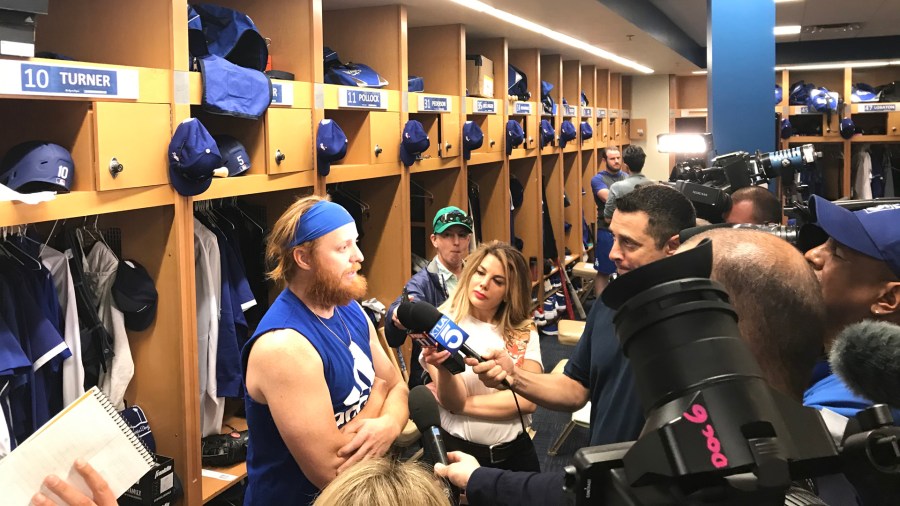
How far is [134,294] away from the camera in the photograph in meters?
2.78

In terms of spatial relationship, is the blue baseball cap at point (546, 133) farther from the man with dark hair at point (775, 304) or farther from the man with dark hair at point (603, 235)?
the man with dark hair at point (775, 304)

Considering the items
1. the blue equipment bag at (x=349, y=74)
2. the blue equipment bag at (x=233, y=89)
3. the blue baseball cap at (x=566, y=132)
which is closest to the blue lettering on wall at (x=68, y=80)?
the blue equipment bag at (x=233, y=89)

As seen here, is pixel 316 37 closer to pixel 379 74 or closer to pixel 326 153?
pixel 326 153

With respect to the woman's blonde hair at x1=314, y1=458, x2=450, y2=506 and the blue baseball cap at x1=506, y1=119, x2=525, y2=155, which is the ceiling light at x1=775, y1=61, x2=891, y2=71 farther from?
the woman's blonde hair at x1=314, y1=458, x2=450, y2=506

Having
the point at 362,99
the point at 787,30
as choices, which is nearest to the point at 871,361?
the point at 362,99

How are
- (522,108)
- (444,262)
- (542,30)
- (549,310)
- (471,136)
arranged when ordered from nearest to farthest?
(444,262), (471,136), (542,30), (522,108), (549,310)

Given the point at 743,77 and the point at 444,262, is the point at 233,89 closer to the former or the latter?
the point at 444,262

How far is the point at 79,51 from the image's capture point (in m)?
2.84

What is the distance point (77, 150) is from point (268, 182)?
3.08 ft

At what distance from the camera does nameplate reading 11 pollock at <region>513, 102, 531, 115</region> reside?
6.64 m

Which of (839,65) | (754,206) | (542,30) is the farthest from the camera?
(839,65)

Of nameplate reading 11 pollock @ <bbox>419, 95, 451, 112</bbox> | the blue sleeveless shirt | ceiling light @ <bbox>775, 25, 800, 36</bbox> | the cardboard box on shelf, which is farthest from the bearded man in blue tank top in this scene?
ceiling light @ <bbox>775, 25, 800, 36</bbox>

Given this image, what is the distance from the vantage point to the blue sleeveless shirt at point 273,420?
195cm

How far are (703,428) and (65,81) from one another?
2.22 metres
